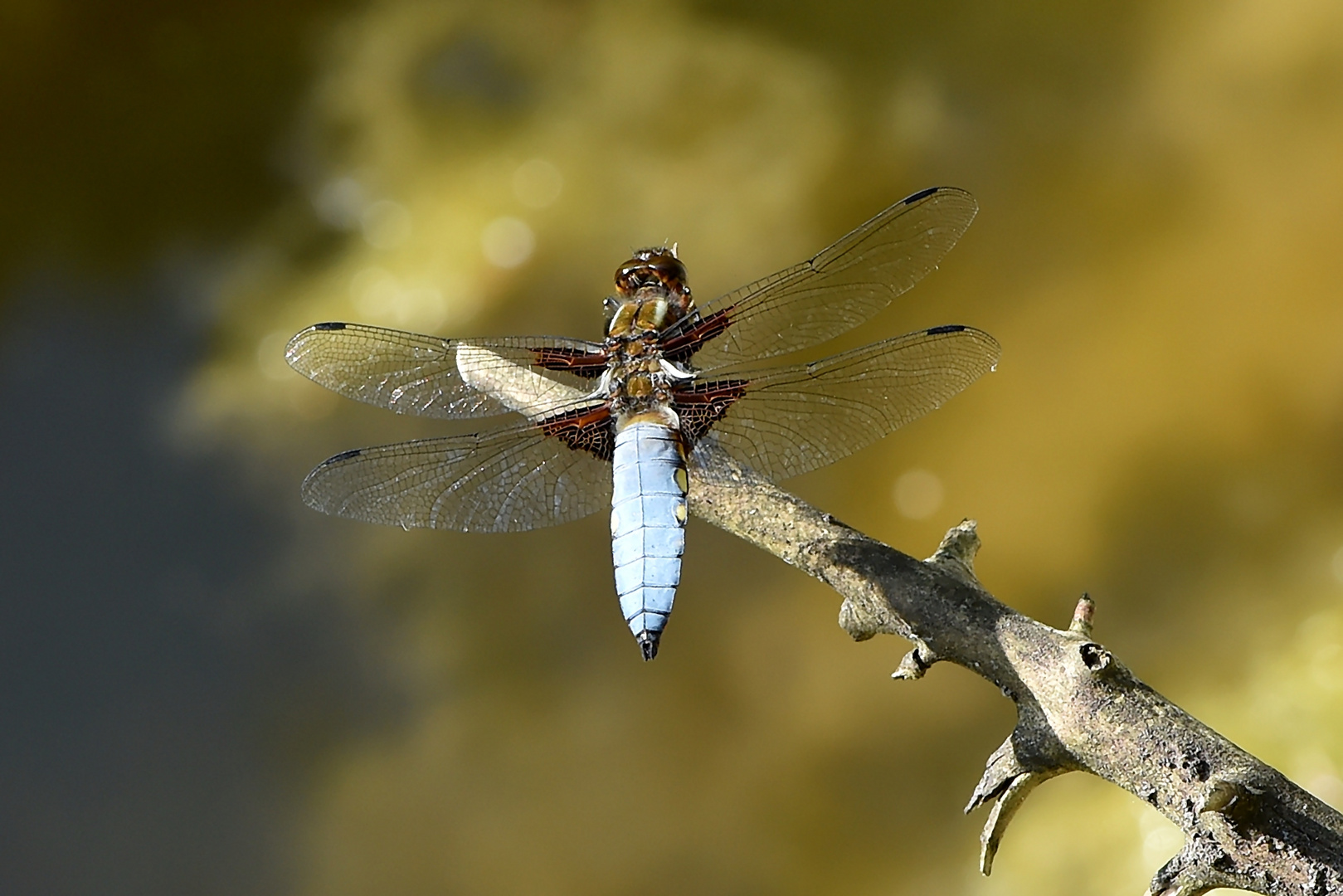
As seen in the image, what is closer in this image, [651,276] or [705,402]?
[705,402]

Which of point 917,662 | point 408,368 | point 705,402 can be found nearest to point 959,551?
point 917,662

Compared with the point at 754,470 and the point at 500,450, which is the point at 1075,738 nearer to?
the point at 754,470

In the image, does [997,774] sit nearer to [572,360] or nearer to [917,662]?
[917,662]

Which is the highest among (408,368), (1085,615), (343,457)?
(408,368)

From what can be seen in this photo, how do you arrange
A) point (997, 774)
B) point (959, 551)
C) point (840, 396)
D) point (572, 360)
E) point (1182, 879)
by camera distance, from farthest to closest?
point (572, 360), point (840, 396), point (959, 551), point (997, 774), point (1182, 879)

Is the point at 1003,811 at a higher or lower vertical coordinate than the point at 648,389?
lower

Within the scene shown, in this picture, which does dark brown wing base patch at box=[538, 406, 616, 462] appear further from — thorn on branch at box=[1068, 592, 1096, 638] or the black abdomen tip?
thorn on branch at box=[1068, 592, 1096, 638]

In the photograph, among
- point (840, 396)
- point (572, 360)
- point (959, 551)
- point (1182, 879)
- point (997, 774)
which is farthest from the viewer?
point (572, 360)

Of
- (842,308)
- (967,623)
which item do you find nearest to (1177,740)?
(967,623)
